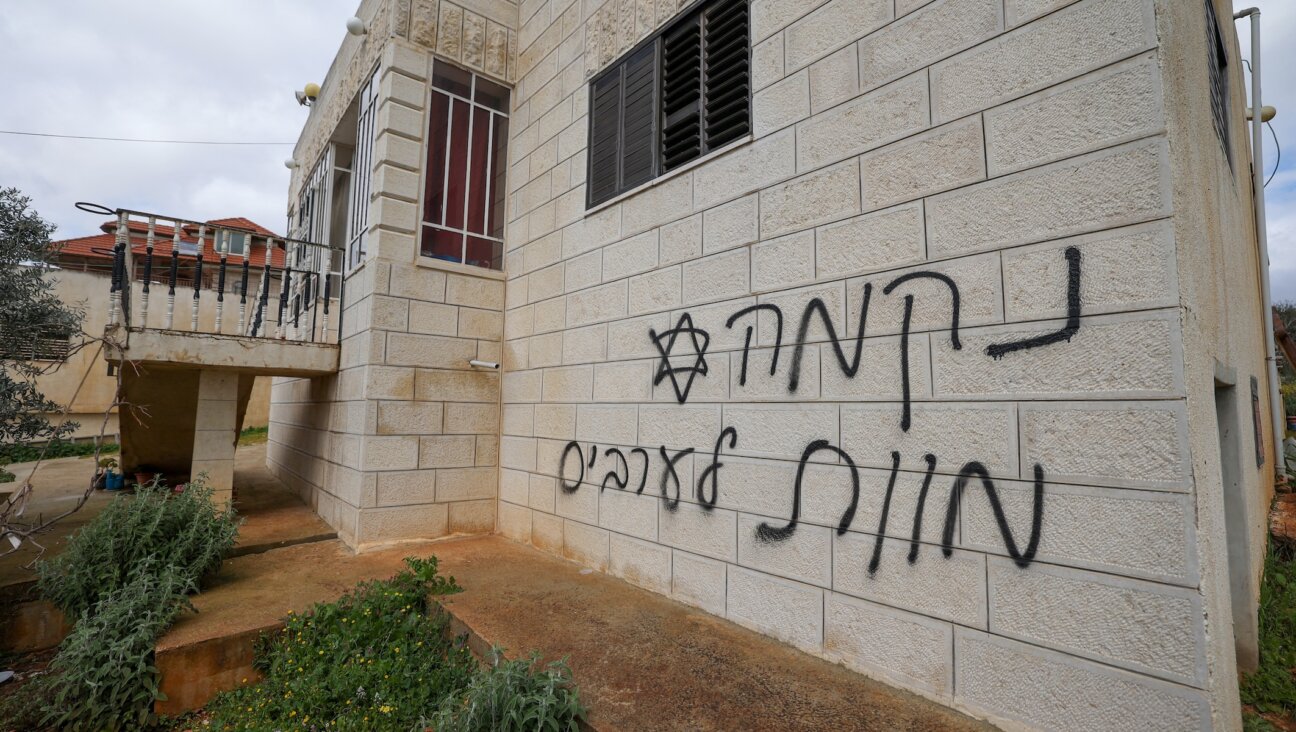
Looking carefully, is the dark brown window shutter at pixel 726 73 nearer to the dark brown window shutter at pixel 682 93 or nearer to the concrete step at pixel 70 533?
the dark brown window shutter at pixel 682 93

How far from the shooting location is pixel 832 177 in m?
2.93

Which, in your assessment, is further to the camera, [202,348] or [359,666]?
[202,348]

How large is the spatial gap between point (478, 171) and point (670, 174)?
263 centimetres

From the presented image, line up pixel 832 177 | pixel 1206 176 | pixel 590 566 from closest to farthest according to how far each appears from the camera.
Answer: pixel 1206 176
pixel 832 177
pixel 590 566

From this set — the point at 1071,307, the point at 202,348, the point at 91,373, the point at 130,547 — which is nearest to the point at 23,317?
the point at 202,348

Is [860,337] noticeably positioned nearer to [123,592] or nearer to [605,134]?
[605,134]

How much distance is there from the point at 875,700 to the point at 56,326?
5834mm

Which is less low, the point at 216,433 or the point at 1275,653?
the point at 216,433

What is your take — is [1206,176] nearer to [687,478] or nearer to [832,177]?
[832,177]

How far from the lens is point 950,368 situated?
2.42m

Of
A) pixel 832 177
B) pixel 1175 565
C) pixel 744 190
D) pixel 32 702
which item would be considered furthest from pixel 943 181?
pixel 32 702

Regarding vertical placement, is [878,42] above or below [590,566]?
above

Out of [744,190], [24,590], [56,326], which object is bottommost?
[24,590]

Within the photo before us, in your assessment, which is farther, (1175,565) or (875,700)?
(875,700)
